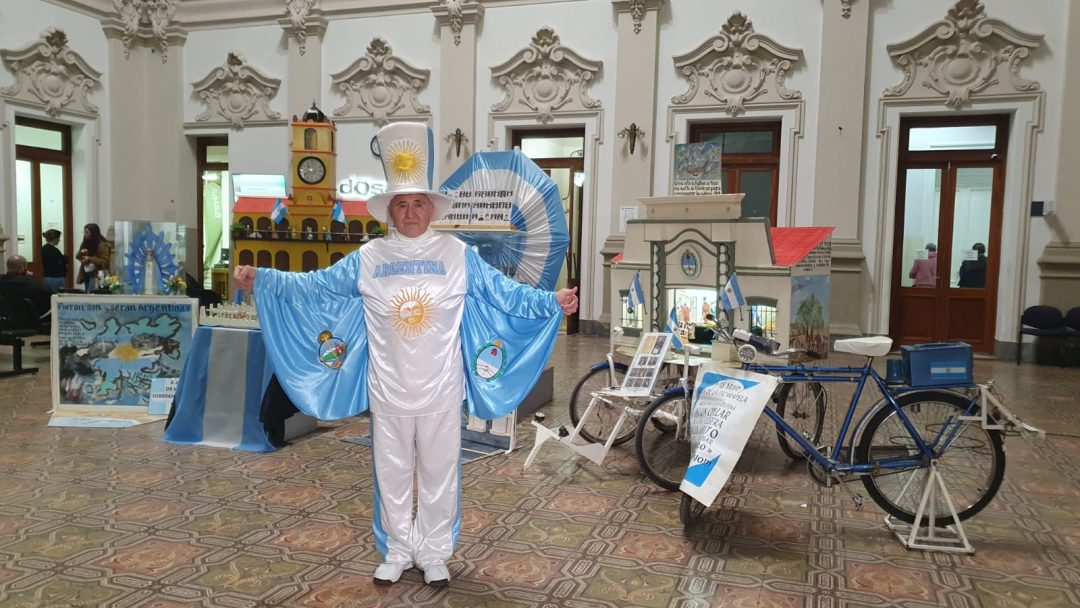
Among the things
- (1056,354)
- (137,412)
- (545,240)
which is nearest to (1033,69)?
(1056,354)

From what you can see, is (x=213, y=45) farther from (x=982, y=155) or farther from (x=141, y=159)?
(x=982, y=155)

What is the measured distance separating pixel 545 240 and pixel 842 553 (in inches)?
115

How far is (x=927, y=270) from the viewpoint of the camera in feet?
31.7

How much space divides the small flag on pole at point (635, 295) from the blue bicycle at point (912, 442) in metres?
1.21

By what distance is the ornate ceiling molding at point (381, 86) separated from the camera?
11.5 m

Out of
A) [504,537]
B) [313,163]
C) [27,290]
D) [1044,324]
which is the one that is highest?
[313,163]

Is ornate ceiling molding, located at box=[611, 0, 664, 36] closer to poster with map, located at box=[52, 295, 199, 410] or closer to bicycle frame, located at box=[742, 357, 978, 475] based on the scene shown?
poster with map, located at box=[52, 295, 199, 410]

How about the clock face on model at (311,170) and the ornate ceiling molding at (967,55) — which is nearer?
the clock face on model at (311,170)

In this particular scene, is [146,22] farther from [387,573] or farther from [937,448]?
[937,448]

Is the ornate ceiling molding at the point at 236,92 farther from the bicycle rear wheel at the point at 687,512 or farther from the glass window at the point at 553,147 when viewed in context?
the bicycle rear wheel at the point at 687,512

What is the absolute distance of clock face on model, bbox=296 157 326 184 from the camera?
772 centimetres

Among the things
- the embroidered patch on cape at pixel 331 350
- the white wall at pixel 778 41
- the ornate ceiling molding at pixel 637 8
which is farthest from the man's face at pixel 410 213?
the ornate ceiling molding at pixel 637 8

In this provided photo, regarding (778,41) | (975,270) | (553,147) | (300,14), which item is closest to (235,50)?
(300,14)

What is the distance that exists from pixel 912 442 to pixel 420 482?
91.0 inches
